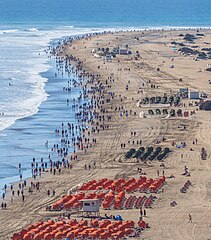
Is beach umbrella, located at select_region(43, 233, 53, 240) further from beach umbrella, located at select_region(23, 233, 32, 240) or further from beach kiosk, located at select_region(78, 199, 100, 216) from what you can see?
beach kiosk, located at select_region(78, 199, 100, 216)

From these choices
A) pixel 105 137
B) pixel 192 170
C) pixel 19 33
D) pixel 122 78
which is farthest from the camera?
pixel 19 33

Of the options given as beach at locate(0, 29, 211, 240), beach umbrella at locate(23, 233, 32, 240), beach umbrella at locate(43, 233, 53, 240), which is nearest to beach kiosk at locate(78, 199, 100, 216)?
beach at locate(0, 29, 211, 240)

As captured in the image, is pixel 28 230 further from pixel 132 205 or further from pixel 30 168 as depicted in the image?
pixel 30 168

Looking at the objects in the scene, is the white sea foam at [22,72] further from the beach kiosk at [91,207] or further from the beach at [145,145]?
the beach kiosk at [91,207]

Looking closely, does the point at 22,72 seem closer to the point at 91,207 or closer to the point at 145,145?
the point at 145,145

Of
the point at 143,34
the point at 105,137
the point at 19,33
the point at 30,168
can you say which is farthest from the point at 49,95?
the point at 19,33

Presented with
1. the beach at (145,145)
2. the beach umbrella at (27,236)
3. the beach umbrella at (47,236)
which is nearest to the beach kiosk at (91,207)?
the beach at (145,145)

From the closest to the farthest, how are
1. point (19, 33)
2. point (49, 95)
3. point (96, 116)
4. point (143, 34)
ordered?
1. point (96, 116)
2. point (49, 95)
3. point (143, 34)
4. point (19, 33)


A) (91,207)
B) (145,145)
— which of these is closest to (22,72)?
(145,145)
